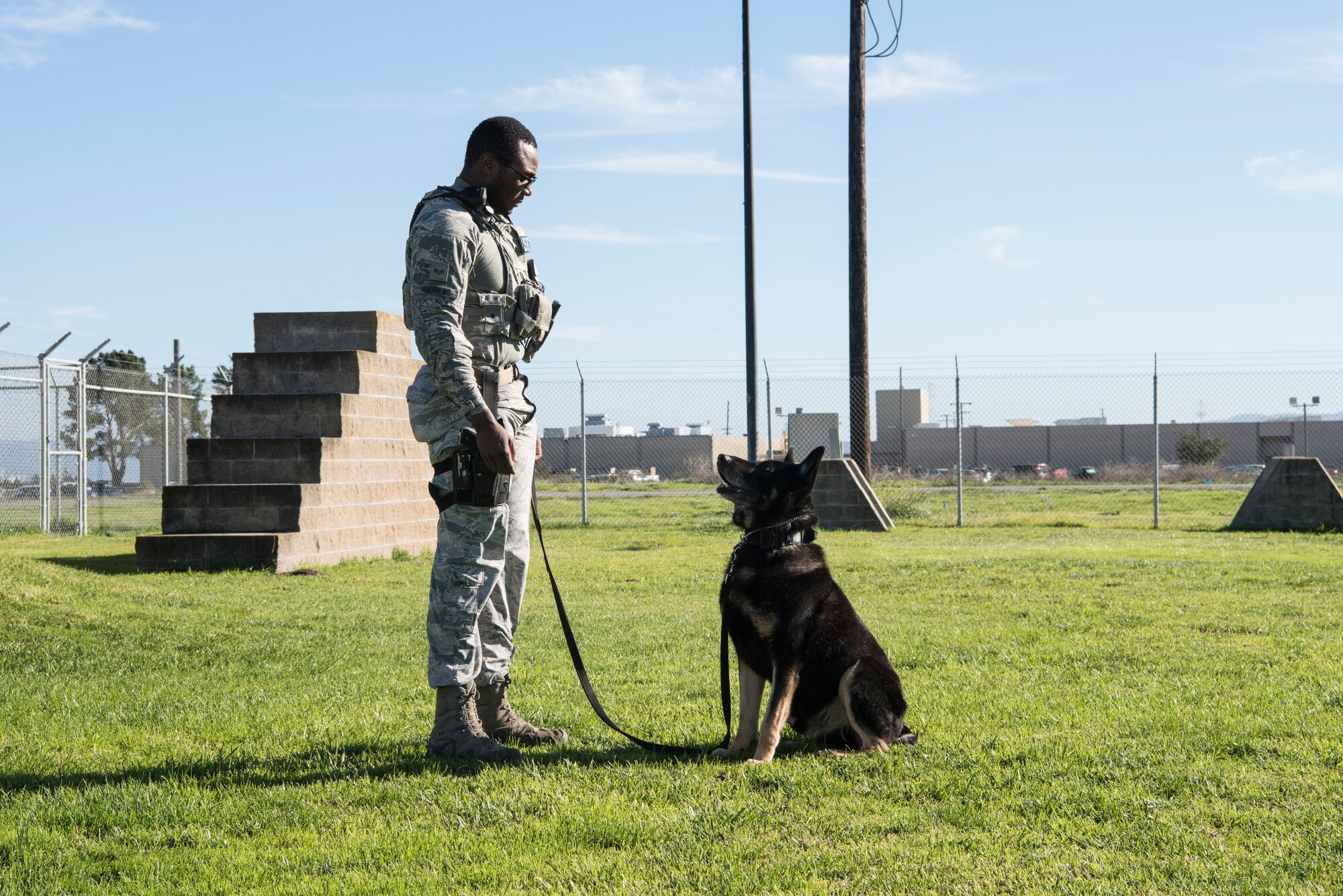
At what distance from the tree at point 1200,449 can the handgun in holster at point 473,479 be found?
120 feet

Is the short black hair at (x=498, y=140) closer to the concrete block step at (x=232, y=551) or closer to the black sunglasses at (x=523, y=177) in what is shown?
the black sunglasses at (x=523, y=177)

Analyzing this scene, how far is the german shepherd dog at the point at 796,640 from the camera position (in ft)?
13.0

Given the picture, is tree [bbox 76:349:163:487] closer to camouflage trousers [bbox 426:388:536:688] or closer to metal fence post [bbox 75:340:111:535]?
metal fence post [bbox 75:340:111:535]

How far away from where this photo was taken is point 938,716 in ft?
15.3

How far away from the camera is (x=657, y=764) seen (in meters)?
3.96

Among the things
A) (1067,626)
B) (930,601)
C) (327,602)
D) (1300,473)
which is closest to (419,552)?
(327,602)

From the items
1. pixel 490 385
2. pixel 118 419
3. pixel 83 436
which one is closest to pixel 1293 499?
pixel 490 385

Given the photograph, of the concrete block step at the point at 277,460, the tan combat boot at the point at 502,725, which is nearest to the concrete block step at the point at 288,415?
the concrete block step at the point at 277,460

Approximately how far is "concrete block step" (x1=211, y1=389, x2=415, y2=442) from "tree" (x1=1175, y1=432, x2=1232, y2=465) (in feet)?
105

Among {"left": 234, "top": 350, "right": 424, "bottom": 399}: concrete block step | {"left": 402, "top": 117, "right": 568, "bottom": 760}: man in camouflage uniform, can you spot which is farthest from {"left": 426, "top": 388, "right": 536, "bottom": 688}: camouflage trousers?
{"left": 234, "top": 350, "right": 424, "bottom": 399}: concrete block step

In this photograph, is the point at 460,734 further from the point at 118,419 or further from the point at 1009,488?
the point at 1009,488

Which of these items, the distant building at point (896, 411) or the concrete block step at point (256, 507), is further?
the distant building at point (896, 411)

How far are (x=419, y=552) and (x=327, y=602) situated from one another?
14.4 ft

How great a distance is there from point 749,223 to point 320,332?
6070 millimetres
